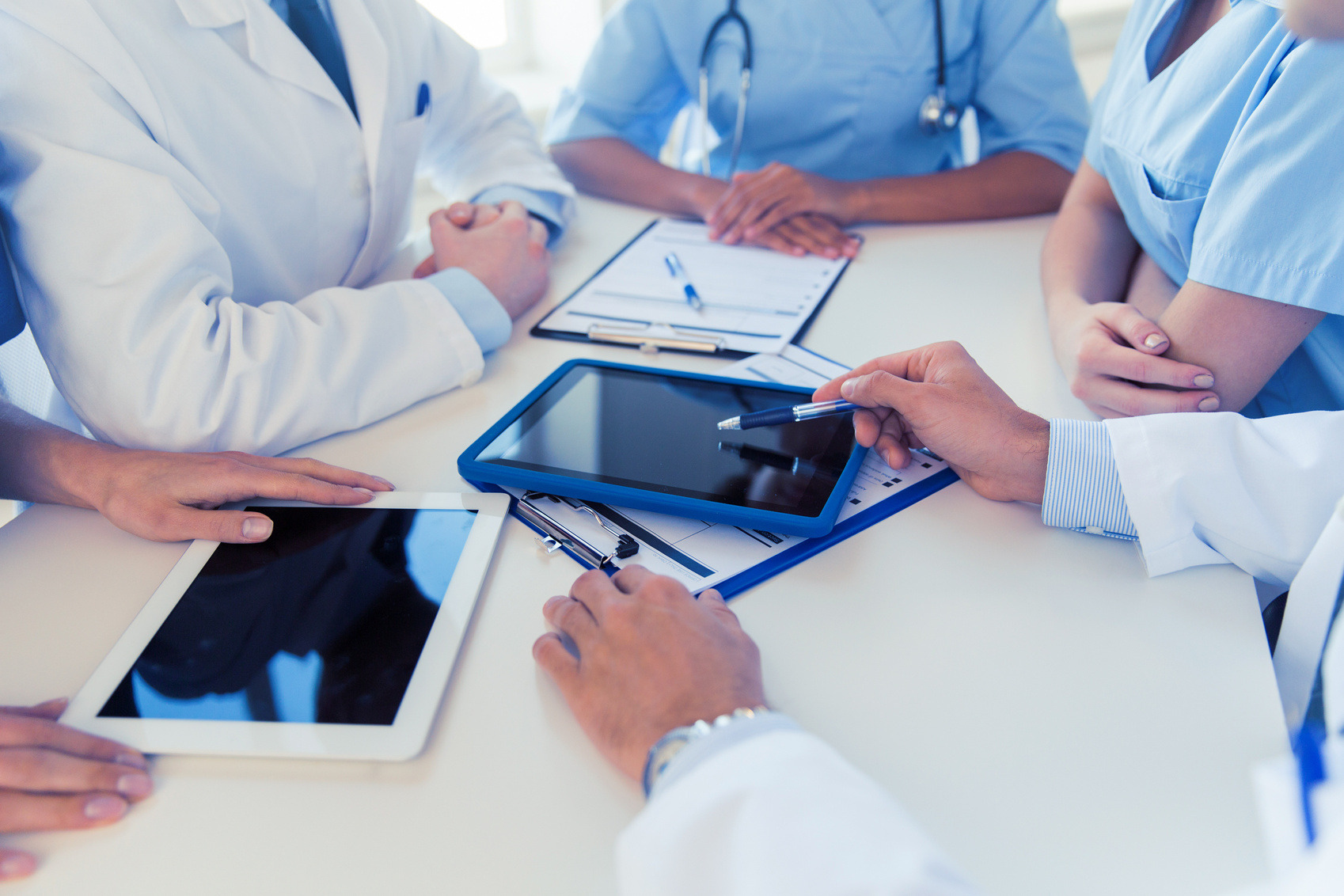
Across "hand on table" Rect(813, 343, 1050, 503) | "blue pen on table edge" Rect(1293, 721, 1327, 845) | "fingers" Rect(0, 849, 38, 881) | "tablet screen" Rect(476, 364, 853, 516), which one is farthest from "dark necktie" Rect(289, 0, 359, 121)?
"blue pen on table edge" Rect(1293, 721, 1327, 845)


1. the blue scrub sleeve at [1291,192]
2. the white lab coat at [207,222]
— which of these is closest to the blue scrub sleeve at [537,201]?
the white lab coat at [207,222]

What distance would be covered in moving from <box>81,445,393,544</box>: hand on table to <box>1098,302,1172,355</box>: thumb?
710mm

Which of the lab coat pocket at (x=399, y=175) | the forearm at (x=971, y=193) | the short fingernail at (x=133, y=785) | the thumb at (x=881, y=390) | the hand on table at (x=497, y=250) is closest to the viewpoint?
the short fingernail at (x=133, y=785)

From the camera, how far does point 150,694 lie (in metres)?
0.54

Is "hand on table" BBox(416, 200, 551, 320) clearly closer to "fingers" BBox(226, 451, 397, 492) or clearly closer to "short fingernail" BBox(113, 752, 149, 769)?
"fingers" BBox(226, 451, 397, 492)

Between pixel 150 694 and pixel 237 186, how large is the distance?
0.60 meters

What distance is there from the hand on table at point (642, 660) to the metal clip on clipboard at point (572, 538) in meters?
0.05

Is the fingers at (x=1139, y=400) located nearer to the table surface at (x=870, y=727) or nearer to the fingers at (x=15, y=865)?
the table surface at (x=870, y=727)

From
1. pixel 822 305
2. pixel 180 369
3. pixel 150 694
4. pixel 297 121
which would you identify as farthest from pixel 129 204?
pixel 822 305

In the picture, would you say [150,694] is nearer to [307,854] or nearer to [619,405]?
[307,854]

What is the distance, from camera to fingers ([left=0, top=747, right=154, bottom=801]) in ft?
1.53

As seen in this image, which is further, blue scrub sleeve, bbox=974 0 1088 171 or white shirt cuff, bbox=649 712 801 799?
blue scrub sleeve, bbox=974 0 1088 171

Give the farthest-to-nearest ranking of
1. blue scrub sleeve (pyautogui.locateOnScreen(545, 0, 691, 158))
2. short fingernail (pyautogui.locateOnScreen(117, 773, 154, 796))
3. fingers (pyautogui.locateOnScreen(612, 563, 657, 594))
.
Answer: blue scrub sleeve (pyautogui.locateOnScreen(545, 0, 691, 158)) < fingers (pyautogui.locateOnScreen(612, 563, 657, 594)) < short fingernail (pyautogui.locateOnScreen(117, 773, 154, 796))

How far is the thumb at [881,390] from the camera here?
27.5 inches
